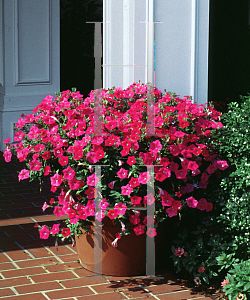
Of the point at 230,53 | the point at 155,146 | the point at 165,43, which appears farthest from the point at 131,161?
the point at 230,53

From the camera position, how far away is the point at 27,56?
25.6 ft

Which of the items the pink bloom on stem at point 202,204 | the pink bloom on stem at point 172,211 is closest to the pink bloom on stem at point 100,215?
the pink bloom on stem at point 172,211

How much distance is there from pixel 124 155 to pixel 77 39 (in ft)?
23.7

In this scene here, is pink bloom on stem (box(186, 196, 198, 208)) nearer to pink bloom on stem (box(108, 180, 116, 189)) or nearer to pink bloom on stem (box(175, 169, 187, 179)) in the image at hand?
pink bloom on stem (box(175, 169, 187, 179))

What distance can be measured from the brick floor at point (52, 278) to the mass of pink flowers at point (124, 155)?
14.9 inches

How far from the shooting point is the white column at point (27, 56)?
7.60 metres

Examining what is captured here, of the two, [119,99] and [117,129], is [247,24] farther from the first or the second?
[117,129]

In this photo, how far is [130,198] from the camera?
3.50 meters

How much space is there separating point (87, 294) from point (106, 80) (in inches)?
78.8

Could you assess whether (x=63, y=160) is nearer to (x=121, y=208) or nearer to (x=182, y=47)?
(x=121, y=208)

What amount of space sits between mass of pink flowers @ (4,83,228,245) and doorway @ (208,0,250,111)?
163cm

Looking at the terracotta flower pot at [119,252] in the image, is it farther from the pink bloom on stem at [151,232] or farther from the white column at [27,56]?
the white column at [27,56]

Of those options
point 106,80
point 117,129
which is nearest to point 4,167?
point 106,80

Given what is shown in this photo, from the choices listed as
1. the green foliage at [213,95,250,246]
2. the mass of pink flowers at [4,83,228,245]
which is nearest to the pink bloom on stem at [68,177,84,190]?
the mass of pink flowers at [4,83,228,245]
